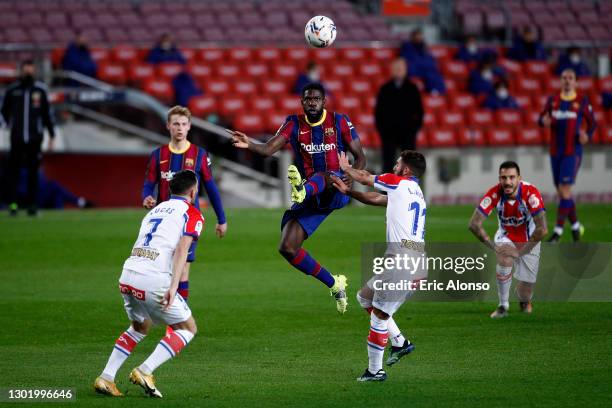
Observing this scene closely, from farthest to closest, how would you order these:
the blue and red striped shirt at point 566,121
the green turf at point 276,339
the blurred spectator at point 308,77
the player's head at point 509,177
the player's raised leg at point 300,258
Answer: the blurred spectator at point 308,77, the blue and red striped shirt at point 566,121, the player's head at point 509,177, the player's raised leg at point 300,258, the green turf at point 276,339

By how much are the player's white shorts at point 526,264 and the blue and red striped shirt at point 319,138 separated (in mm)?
1861

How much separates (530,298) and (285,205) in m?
12.1

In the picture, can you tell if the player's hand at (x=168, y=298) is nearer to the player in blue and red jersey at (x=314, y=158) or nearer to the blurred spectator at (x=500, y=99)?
the player in blue and red jersey at (x=314, y=158)

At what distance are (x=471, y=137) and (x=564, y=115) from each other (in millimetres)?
9738

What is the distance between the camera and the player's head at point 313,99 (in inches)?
417

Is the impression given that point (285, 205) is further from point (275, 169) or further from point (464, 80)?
point (464, 80)

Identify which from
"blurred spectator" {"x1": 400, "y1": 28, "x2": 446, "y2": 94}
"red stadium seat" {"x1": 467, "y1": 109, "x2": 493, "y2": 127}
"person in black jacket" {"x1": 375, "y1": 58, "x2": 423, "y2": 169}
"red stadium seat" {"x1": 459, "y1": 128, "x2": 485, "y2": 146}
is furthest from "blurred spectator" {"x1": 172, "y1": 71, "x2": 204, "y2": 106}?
"red stadium seat" {"x1": 467, "y1": 109, "x2": 493, "y2": 127}

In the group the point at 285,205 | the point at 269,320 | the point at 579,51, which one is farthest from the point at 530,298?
the point at 579,51

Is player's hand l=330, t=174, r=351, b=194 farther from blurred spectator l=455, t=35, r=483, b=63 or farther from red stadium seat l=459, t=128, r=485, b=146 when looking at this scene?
blurred spectator l=455, t=35, r=483, b=63

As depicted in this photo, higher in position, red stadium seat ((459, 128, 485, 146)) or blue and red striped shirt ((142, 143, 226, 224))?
red stadium seat ((459, 128, 485, 146))

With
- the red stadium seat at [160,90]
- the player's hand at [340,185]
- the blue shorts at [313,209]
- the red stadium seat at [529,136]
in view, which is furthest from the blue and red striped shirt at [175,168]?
the red stadium seat at [529,136]

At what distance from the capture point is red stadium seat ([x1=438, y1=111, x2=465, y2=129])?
87.2 ft

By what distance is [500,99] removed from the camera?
27594mm

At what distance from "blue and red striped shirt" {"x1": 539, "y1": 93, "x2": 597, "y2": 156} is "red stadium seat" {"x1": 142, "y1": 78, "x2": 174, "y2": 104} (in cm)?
1046
